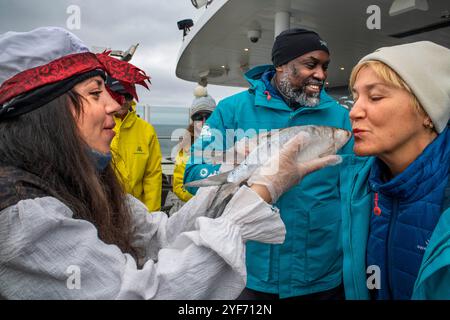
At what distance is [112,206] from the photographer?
168 cm

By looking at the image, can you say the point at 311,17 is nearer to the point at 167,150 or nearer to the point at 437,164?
the point at 167,150

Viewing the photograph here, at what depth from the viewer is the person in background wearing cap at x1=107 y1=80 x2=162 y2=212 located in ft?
12.1

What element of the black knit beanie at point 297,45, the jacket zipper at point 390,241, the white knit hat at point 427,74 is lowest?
the jacket zipper at point 390,241

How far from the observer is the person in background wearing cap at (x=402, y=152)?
1.37 m

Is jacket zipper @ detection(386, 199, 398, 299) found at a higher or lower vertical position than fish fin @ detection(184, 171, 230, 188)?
lower

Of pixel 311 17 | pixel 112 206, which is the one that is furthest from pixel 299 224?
pixel 311 17

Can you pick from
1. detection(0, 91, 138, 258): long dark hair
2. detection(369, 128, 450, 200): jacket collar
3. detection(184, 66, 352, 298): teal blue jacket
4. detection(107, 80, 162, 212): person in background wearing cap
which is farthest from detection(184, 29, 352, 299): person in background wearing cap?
detection(107, 80, 162, 212): person in background wearing cap

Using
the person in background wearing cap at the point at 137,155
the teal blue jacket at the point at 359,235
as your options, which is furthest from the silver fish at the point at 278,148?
the person in background wearing cap at the point at 137,155

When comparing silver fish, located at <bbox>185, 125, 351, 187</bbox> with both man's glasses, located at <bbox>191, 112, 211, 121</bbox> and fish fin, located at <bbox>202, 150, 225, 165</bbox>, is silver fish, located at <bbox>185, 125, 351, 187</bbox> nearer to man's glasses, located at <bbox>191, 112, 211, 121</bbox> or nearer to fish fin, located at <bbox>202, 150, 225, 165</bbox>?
fish fin, located at <bbox>202, 150, 225, 165</bbox>

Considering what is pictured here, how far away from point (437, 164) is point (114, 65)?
5.09 feet

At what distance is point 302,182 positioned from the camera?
2322 millimetres

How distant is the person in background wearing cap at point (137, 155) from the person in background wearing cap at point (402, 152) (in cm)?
267

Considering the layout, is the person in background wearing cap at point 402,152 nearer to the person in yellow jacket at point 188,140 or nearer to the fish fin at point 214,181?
the fish fin at point 214,181

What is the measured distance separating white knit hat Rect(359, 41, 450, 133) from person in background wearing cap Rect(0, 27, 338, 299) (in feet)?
2.28
